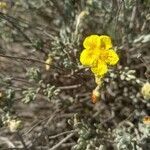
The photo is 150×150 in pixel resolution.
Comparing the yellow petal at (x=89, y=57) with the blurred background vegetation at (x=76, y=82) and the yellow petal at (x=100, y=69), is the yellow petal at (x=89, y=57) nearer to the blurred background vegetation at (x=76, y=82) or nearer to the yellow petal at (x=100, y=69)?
the yellow petal at (x=100, y=69)

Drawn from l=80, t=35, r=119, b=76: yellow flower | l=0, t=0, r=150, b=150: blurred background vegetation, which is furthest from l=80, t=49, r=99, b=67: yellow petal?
l=0, t=0, r=150, b=150: blurred background vegetation

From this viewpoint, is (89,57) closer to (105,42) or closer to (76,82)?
(105,42)

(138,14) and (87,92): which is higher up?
(138,14)

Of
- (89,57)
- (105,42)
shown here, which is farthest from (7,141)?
(105,42)

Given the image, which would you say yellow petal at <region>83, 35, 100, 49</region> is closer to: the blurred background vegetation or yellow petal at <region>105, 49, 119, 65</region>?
yellow petal at <region>105, 49, 119, 65</region>

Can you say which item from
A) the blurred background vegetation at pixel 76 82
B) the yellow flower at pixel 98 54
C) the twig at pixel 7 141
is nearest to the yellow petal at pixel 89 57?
the yellow flower at pixel 98 54

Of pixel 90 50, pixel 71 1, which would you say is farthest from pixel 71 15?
pixel 90 50

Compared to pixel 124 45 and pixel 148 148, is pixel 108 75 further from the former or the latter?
pixel 148 148
